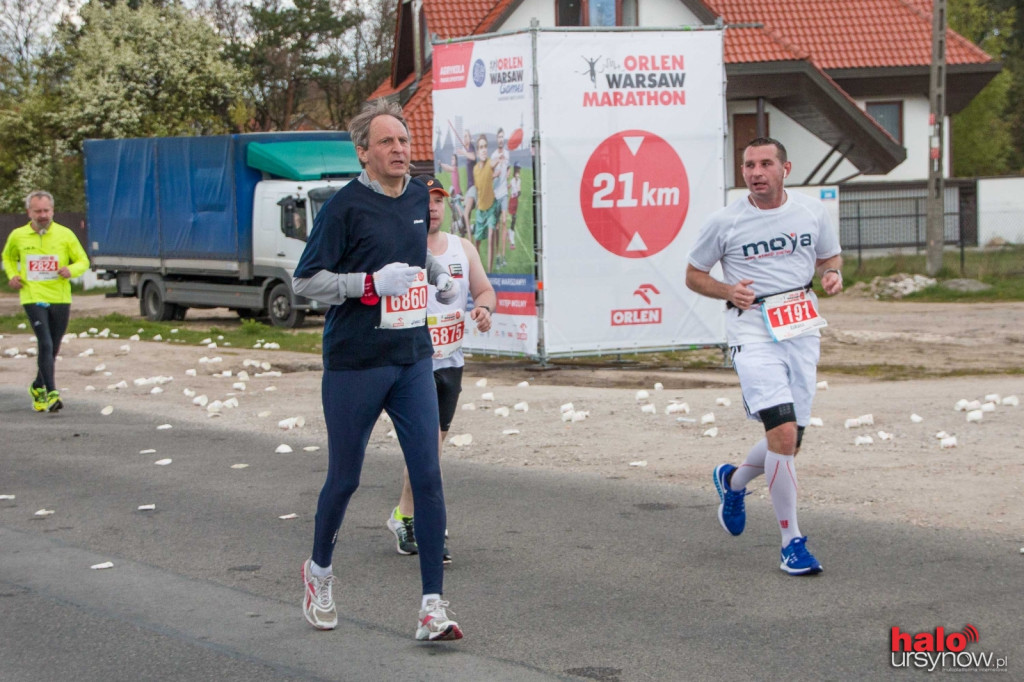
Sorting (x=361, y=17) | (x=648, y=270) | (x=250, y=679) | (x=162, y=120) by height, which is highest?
(x=361, y=17)

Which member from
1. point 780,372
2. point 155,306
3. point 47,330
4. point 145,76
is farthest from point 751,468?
point 145,76

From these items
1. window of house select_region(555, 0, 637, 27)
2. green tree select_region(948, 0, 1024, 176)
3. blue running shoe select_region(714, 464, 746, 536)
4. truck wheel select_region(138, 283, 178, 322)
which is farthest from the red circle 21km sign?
green tree select_region(948, 0, 1024, 176)

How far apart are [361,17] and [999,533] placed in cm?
5895

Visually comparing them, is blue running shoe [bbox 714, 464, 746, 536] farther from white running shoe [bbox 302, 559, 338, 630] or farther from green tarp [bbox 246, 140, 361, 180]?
green tarp [bbox 246, 140, 361, 180]

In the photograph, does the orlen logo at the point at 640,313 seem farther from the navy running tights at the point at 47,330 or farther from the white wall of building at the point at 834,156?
the white wall of building at the point at 834,156

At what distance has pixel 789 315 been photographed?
644cm

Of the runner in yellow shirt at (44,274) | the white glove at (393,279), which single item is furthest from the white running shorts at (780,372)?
the runner in yellow shirt at (44,274)

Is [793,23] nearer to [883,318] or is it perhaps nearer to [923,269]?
[923,269]

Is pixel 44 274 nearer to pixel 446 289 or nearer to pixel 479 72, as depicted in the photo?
pixel 479 72

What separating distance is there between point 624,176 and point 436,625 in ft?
32.6

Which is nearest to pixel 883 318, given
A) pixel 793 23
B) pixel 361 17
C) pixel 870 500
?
→ pixel 870 500

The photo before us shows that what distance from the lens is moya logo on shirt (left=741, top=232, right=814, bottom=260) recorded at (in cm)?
652

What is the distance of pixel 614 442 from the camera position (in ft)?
33.9

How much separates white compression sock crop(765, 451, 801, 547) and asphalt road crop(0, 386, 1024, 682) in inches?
8.3
